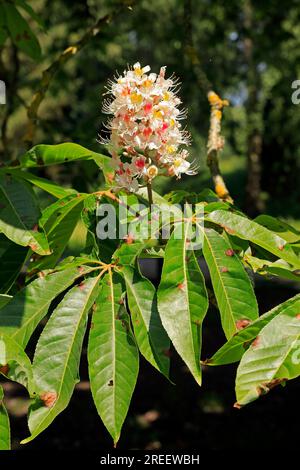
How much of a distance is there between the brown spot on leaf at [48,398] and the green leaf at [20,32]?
1732 millimetres

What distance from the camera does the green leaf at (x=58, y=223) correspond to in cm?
124

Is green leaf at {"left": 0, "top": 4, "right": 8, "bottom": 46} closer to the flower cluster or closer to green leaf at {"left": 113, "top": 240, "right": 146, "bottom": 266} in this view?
the flower cluster

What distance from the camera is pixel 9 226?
120 centimetres

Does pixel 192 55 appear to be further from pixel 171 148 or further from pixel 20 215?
pixel 20 215

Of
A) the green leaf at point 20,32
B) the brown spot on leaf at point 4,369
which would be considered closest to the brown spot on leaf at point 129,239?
the brown spot on leaf at point 4,369

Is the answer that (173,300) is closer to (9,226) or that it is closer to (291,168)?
(9,226)

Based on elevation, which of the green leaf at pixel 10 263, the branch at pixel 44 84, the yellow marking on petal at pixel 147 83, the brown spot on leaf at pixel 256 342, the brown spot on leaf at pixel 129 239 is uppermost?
the branch at pixel 44 84

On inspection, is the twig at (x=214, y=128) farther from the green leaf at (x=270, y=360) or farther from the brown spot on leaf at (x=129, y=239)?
the green leaf at (x=270, y=360)

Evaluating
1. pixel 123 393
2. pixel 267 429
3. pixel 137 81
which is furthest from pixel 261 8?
pixel 123 393

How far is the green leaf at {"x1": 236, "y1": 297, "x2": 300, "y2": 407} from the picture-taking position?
89 centimetres

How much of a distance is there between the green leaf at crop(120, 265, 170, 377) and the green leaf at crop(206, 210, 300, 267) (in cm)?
20

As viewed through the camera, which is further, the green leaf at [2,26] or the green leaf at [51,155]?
the green leaf at [2,26]

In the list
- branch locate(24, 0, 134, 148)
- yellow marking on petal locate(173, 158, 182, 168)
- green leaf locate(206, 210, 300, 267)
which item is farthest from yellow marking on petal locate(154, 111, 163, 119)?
branch locate(24, 0, 134, 148)
